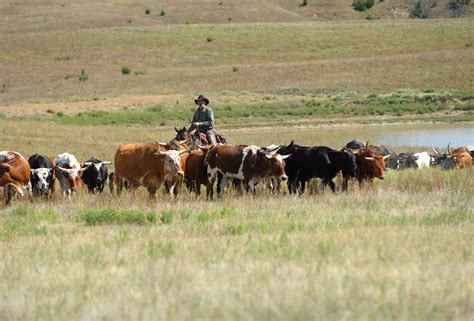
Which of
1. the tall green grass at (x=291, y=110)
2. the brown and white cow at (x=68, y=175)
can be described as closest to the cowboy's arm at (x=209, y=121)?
the brown and white cow at (x=68, y=175)

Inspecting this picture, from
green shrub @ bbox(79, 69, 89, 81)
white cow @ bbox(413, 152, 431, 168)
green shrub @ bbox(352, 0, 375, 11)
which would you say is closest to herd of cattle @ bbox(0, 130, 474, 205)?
white cow @ bbox(413, 152, 431, 168)

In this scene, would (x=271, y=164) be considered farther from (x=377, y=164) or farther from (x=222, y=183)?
(x=377, y=164)

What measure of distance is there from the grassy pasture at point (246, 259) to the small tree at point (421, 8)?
107m

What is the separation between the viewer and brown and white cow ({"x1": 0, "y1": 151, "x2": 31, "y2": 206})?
701 inches

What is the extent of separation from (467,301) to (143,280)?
2.84 meters

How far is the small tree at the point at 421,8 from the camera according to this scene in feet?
394

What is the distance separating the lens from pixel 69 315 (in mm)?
7785

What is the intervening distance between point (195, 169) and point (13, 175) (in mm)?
3504

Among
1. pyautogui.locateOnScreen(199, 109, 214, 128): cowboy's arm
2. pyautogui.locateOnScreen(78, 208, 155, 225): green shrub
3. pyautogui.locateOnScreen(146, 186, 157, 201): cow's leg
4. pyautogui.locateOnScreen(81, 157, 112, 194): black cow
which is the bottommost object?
pyautogui.locateOnScreen(81, 157, 112, 194): black cow

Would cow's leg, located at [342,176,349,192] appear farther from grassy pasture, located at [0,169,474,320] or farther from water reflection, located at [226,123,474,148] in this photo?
water reflection, located at [226,123,474,148]

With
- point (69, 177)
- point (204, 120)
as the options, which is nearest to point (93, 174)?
point (69, 177)

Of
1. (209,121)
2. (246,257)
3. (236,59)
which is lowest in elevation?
(236,59)

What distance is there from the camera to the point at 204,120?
68.5 feet

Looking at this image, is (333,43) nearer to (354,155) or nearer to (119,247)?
(354,155)
